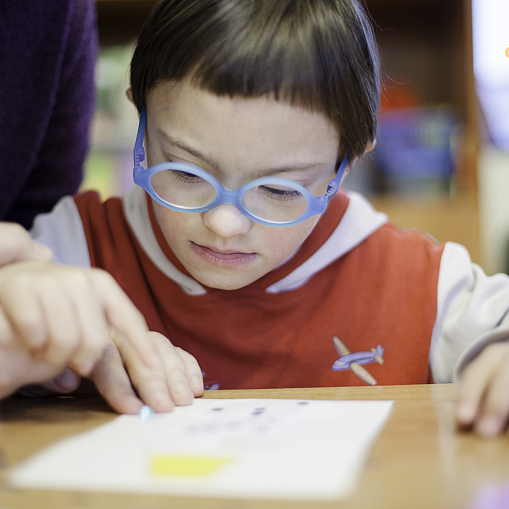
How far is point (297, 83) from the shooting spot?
2.06ft

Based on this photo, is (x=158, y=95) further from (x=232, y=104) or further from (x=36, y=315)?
(x=36, y=315)

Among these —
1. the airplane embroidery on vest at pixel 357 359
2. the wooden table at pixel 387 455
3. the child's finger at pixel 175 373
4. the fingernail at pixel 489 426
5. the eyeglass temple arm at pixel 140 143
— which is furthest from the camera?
the airplane embroidery on vest at pixel 357 359

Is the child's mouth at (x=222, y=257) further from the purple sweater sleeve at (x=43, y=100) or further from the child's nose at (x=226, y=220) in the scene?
the purple sweater sleeve at (x=43, y=100)

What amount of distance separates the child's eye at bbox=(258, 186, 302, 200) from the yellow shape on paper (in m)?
0.34

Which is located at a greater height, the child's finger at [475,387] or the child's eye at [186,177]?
the child's eye at [186,177]

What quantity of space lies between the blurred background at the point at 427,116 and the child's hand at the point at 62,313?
4.53ft

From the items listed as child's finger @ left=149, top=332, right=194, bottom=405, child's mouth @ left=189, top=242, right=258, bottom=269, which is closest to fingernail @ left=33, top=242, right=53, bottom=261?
child's finger @ left=149, top=332, right=194, bottom=405

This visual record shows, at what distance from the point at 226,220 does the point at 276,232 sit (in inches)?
3.4

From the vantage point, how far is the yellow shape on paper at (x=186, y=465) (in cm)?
33

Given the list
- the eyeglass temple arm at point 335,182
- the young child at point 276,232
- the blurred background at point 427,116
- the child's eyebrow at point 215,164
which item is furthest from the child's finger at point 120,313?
the blurred background at point 427,116

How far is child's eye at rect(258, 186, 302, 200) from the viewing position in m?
0.64

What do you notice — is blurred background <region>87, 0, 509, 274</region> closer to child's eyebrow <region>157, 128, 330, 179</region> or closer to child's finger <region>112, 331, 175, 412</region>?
child's eyebrow <region>157, 128, 330, 179</region>

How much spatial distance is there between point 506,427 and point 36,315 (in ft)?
1.07

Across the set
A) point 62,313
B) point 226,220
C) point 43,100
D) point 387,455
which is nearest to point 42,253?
point 62,313
